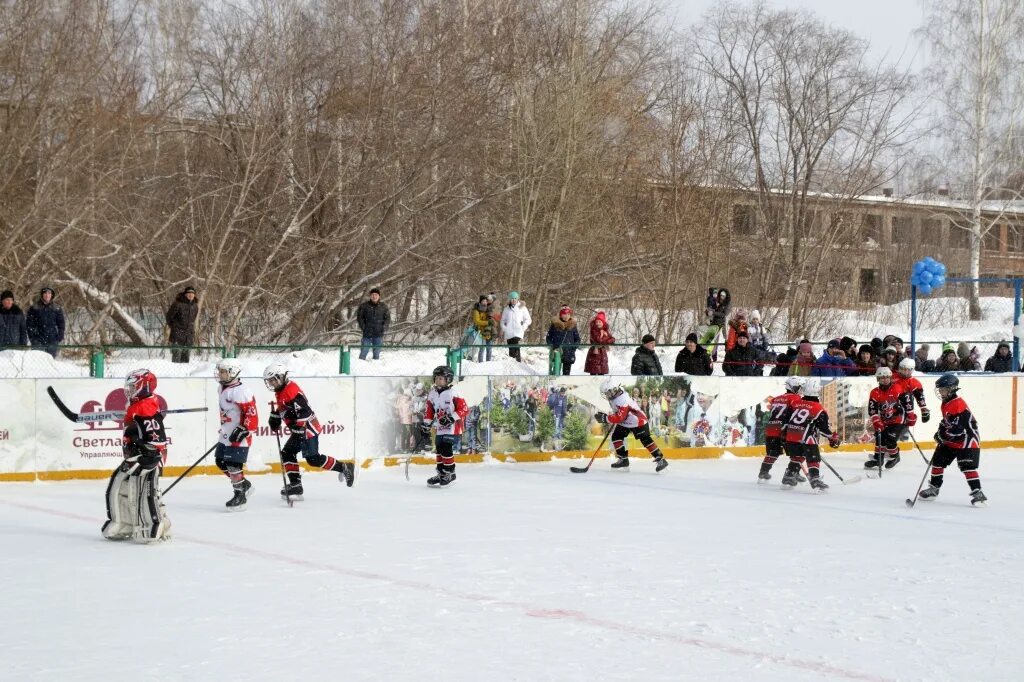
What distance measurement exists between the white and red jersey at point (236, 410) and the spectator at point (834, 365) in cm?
851

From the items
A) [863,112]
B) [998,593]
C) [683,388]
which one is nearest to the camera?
[998,593]

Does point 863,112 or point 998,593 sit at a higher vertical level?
point 863,112

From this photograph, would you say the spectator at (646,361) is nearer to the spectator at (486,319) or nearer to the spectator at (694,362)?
the spectator at (694,362)

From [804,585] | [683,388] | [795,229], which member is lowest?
[804,585]

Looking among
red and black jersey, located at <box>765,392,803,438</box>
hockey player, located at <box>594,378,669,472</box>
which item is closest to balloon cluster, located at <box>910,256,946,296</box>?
hockey player, located at <box>594,378,669,472</box>

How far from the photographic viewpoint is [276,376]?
35.2ft

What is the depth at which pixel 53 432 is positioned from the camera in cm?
1229

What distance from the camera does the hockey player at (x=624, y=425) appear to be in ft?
44.1

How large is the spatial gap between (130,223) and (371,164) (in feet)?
14.9

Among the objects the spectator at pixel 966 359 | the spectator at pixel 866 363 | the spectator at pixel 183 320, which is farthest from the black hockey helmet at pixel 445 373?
the spectator at pixel 966 359

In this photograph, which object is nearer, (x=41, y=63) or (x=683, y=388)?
(x=683, y=388)

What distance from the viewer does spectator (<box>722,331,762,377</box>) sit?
1653 centimetres

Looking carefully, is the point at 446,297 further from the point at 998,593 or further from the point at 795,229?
the point at 998,593

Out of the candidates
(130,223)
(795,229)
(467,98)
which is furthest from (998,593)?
(795,229)
